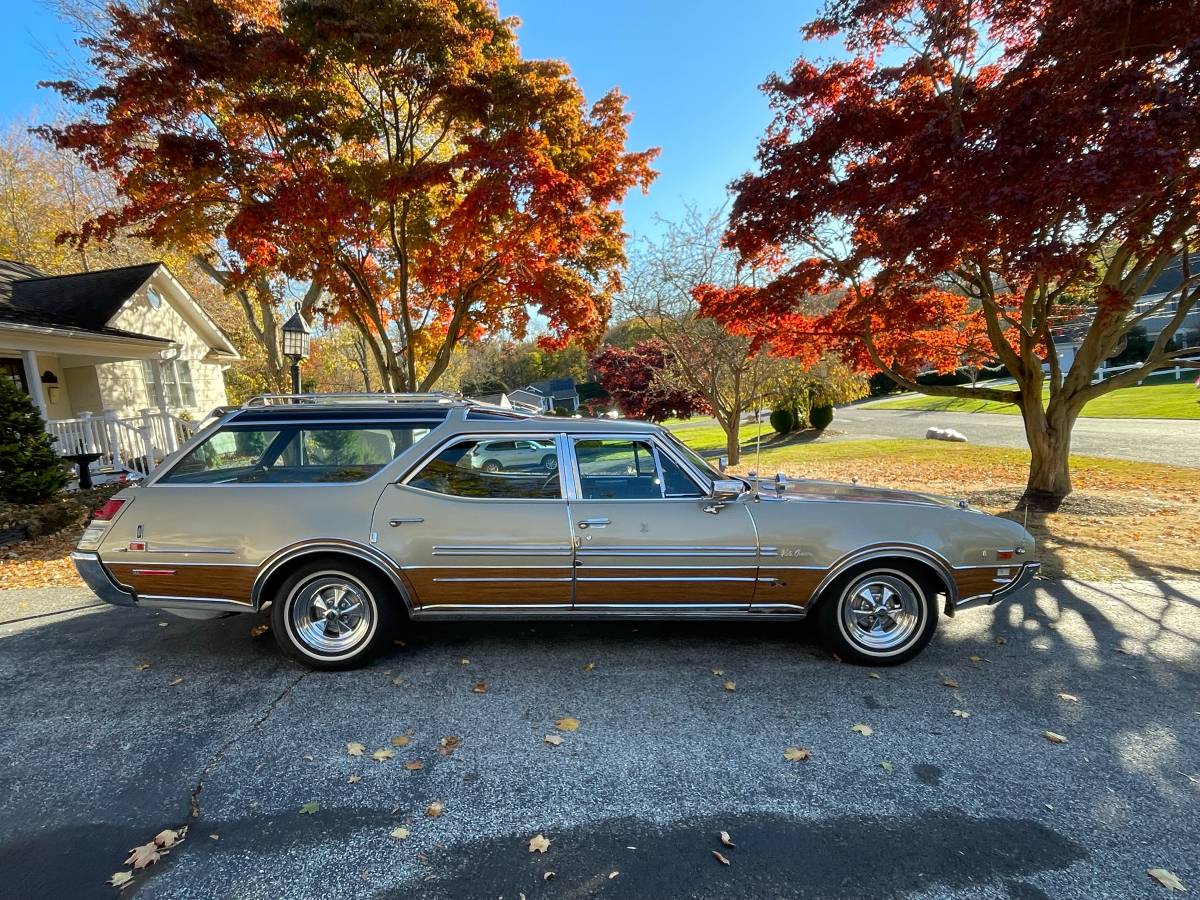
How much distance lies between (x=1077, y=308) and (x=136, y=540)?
1334 centimetres

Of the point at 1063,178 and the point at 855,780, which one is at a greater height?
the point at 1063,178

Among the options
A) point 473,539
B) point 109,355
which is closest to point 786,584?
point 473,539

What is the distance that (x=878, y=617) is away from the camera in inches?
149

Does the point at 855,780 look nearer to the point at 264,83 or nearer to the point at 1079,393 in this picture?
the point at 1079,393

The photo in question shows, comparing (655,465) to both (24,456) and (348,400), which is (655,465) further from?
(24,456)

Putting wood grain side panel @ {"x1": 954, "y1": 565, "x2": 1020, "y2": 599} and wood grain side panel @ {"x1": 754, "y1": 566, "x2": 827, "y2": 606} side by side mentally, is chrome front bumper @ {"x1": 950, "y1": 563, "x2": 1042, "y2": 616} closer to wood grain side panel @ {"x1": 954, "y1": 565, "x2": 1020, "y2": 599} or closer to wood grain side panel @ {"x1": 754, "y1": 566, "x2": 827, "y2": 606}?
wood grain side panel @ {"x1": 954, "y1": 565, "x2": 1020, "y2": 599}

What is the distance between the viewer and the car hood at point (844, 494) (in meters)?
3.84

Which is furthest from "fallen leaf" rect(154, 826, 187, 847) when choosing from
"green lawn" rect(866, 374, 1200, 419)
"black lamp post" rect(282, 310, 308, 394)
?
"green lawn" rect(866, 374, 1200, 419)

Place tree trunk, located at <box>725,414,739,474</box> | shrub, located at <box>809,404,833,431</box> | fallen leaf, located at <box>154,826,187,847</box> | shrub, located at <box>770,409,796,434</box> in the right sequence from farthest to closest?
1. shrub, located at <box>770,409,796,434</box>
2. shrub, located at <box>809,404,833,431</box>
3. tree trunk, located at <box>725,414,739,474</box>
4. fallen leaf, located at <box>154,826,187,847</box>

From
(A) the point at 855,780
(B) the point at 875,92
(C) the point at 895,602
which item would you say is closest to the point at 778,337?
(B) the point at 875,92

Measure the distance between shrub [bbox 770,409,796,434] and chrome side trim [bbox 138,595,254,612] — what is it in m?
21.9

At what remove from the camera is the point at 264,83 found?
808 cm

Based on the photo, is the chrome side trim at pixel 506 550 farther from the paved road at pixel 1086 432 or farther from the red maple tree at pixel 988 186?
the paved road at pixel 1086 432

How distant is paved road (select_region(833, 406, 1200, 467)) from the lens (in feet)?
44.1
